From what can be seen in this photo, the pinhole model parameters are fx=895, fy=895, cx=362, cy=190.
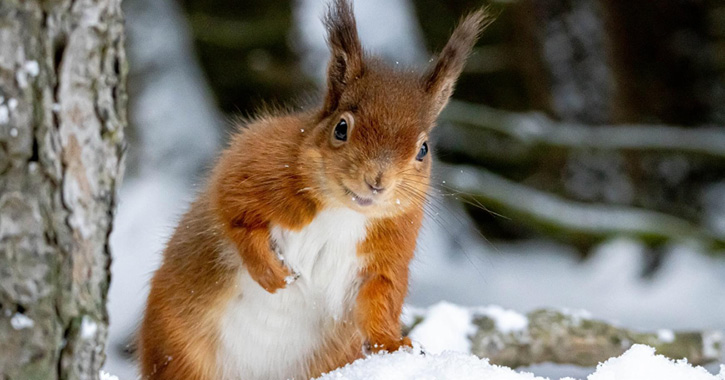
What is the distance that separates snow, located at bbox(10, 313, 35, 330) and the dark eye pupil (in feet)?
2.26

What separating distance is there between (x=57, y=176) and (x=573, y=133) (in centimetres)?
324

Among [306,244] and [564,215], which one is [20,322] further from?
[564,215]

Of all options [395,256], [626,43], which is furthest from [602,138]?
[395,256]

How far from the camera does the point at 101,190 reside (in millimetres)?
1036

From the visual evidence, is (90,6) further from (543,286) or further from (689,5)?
(689,5)

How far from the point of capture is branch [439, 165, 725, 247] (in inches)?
145

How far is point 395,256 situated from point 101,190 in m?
0.72

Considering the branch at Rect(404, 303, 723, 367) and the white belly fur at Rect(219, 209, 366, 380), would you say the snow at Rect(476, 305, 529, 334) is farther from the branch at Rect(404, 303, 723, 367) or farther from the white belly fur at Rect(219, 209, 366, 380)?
the white belly fur at Rect(219, 209, 366, 380)

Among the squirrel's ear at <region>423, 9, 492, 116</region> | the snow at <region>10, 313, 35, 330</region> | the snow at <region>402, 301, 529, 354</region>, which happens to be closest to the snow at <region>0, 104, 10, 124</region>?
the snow at <region>10, 313, 35, 330</region>

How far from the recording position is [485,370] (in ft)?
4.37

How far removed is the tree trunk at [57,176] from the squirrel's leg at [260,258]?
1.63 feet

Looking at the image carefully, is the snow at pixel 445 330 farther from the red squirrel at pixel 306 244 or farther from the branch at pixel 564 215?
the branch at pixel 564 215

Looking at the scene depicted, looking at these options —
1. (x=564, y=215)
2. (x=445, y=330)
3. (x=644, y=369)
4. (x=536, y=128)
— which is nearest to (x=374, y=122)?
(x=644, y=369)

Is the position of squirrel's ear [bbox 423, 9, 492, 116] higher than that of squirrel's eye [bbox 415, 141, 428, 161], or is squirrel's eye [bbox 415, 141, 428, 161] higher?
squirrel's ear [bbox 423, 9, 492, 116]
